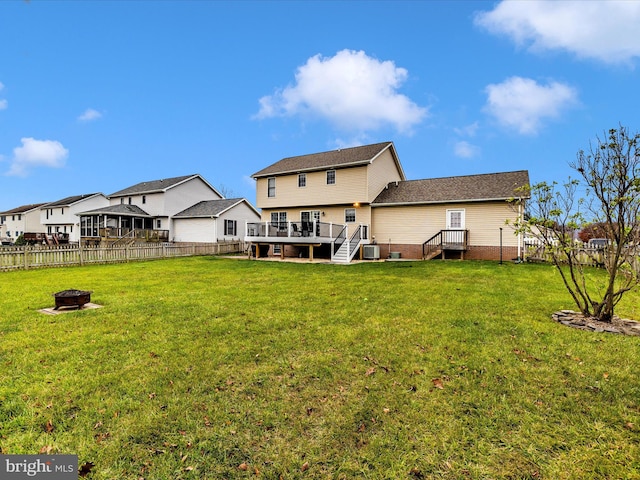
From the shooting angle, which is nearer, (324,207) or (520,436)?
(520,436)

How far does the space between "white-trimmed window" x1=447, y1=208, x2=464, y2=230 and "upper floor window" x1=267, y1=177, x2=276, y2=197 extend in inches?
511

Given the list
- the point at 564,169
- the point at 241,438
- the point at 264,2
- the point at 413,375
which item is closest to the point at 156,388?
the point at 241,438

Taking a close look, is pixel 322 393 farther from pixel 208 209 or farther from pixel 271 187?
pixel 208 209

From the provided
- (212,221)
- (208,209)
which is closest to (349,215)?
(212,221)

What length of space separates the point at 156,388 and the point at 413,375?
121 inches

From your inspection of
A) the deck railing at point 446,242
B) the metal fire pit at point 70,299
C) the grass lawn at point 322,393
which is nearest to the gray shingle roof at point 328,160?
the deck railing at point 446,242

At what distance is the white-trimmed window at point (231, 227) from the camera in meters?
30.2

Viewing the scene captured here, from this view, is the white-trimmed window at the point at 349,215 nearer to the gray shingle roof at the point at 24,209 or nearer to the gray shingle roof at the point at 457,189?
the gray shingle roof at the point at 457,189

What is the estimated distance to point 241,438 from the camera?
2711 millimetres

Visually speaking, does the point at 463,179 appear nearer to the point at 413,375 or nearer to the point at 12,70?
the point at 413,375

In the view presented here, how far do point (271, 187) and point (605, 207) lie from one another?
21.1 metres

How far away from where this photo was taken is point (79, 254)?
15.7m

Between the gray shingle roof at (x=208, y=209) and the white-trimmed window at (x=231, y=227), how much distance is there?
1487mm

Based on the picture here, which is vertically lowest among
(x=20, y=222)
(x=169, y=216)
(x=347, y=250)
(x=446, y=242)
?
(x=347, y=250)
